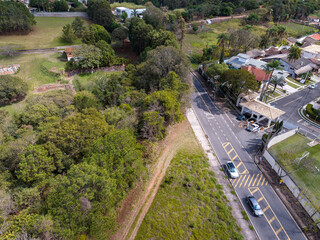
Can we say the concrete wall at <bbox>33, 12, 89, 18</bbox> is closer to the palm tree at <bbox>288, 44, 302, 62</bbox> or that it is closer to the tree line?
the tree line

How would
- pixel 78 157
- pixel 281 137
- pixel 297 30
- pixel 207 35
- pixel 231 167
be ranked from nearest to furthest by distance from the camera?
pixel 78 157 < pixel 231 167 < pixel 281 137 < pixel 207 35 < pixel 297 30

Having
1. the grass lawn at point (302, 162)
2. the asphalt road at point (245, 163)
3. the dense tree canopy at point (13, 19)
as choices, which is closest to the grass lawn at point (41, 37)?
the dense tree canopy at point (13, 19)

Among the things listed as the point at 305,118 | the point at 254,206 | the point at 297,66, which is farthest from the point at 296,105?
the point at 254,206

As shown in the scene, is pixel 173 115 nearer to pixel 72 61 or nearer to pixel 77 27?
pixel 72 61

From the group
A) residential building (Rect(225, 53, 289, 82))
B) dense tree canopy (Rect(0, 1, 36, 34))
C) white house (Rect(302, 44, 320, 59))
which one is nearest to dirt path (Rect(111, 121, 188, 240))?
residential building (Rect(225, 53, 289, 82))

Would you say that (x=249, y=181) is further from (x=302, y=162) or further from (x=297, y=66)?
(x=297, y=66)

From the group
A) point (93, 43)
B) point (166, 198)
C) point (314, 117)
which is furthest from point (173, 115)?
point (93, 43)
